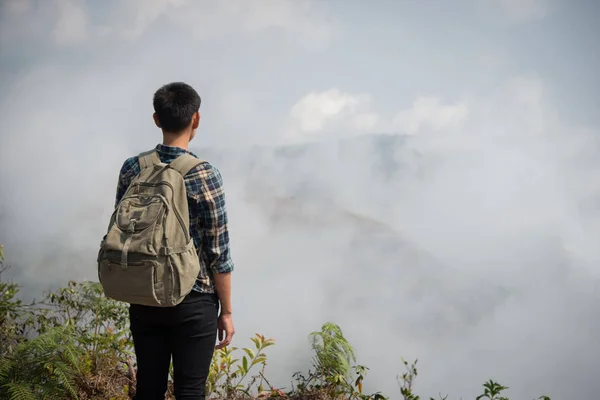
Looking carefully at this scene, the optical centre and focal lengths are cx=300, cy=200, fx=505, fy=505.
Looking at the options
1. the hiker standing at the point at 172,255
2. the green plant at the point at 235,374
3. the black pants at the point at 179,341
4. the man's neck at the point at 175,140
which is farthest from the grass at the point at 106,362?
the man's neck at the point at 175,140

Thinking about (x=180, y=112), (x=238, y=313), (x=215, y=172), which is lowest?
(x=215, y=172)

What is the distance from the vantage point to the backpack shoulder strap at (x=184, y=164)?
1563mm

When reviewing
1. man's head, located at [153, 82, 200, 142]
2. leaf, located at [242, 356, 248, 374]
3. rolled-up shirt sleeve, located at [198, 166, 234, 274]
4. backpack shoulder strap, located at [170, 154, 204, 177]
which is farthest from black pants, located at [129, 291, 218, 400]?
leaf, located at [242, 356, 248, 374]

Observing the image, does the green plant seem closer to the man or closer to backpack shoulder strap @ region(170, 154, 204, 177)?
the man

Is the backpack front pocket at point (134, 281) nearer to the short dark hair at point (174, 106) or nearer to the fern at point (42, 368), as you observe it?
the short dark hair at point (174, 106)

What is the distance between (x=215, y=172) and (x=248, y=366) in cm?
182

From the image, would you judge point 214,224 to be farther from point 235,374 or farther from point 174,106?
point 235,374

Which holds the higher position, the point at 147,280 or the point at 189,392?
the point at 147,280

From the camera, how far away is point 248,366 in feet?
10.0

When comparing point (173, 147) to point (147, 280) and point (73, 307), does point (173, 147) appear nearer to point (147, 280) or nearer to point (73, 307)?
point (147, 280)

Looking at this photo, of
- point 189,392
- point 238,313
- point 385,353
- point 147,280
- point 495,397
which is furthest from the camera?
point 385,353

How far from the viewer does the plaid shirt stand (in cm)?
157

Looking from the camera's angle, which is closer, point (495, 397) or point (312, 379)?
point (495, 397)

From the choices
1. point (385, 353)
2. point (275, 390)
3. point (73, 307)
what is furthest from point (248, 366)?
point (385, 353)
